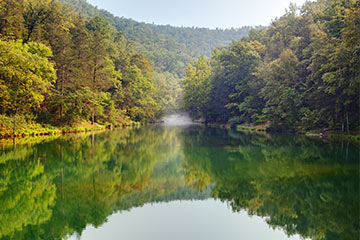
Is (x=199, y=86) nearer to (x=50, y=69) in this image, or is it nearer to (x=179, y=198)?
(x=50, y=69)

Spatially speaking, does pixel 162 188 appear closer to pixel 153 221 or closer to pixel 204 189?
pixel 204 189

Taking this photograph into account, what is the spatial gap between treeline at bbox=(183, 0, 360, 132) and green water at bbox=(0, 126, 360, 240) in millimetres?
11861

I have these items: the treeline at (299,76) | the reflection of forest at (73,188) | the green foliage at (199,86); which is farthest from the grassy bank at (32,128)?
the green foliage at (199,86)

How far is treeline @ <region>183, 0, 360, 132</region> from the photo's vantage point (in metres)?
24.1

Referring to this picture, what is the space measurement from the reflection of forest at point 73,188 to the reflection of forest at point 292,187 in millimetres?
1220

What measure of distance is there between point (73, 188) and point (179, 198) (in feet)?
11.1

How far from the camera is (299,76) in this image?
3559cm

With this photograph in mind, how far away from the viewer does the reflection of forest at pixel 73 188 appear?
23.1ft

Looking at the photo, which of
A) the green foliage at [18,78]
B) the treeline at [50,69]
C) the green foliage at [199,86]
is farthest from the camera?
the green foliage at [199,86]

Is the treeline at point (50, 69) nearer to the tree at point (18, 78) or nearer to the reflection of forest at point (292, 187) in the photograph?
the tree at point (18, 78)

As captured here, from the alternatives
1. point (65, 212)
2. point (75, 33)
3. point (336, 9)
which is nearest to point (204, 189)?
point (65, 212)

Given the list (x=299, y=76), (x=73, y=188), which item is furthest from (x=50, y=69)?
(x=299, y=76)

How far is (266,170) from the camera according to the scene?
42.2ft

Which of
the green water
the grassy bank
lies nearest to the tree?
the grassy bank
